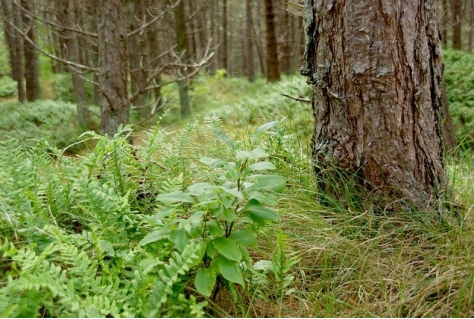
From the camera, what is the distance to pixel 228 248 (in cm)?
147

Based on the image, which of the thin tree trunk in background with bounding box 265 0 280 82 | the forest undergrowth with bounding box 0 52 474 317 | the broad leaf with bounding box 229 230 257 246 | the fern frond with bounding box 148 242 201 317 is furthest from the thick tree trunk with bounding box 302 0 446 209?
the thin tree trunk in background with bounding box 265 0 280 82

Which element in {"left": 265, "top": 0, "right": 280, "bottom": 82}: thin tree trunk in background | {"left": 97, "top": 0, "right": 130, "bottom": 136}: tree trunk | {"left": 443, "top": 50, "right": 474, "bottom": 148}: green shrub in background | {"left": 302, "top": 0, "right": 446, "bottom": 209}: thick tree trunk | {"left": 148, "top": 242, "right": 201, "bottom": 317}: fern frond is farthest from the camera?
{"left": 265, "top": 0, "right": 280, "bottom": 82}: thin tree trunk in background

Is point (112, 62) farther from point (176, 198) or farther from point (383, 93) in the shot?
point (176, 198)

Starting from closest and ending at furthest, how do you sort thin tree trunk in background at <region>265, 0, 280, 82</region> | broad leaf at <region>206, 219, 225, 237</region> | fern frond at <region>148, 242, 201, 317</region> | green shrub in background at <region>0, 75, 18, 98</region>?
fern frond at <region>148, 242, 201, 317</region> < broad leaf at <region>206, 219, 225, 237</region> < thin tree trunk in background at <region>265, 0, 280, 82</region> < green shrub in background at <region>0, 75, 18, 98</region>

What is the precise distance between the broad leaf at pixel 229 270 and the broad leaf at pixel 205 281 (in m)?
0.04

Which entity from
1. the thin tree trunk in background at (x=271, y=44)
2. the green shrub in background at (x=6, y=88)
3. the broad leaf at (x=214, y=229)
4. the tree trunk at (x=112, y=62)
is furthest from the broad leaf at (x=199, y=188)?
the green shrub in background at (x=6, y=88)

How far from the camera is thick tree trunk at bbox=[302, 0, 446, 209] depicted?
2066mm

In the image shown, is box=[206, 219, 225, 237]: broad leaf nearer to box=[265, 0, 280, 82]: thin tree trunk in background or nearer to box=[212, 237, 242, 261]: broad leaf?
box=[212, 237, 242, 261]: broad leaf

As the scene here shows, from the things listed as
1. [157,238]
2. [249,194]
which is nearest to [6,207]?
[157,238]

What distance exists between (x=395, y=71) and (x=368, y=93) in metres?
0.16

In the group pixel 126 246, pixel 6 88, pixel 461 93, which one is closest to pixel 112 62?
pixel 126 246

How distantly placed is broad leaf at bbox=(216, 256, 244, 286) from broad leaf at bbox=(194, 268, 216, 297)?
0.13 feet

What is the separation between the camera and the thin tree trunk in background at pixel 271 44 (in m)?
10.7

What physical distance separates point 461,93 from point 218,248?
28.8 ft
